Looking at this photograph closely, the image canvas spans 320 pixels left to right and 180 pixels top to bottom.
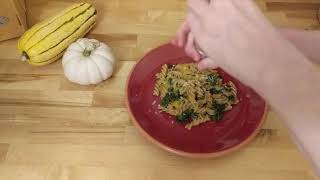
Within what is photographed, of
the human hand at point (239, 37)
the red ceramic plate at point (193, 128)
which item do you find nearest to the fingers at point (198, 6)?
the human hand at point (239, 37)

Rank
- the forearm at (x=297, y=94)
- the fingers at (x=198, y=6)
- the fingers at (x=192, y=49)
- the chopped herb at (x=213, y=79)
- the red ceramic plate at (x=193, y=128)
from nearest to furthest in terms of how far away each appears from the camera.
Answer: the forearm at (x=297, y=94), the fingers at (x=198, y=6), the fingers at (x=192, y=49), the red ceramic plate at (x=193, y=128), the chopped herb at (x=213, y=79)

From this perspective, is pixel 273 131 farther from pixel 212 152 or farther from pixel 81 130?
pixel 81 130

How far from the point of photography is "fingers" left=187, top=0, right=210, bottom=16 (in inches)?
19.9

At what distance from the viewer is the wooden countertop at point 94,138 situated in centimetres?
86

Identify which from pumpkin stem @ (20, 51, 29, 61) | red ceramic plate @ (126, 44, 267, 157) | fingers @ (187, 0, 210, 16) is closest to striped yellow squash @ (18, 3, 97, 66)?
pumpkin stem @ (20, 51, 29, 61)

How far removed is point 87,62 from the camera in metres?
0.96

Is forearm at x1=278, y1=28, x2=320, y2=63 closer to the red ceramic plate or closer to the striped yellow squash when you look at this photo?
the red ceramic plate

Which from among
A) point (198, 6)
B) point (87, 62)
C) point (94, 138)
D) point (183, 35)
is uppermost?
point (198, 6)

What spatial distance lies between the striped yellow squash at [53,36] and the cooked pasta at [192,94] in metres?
0.27

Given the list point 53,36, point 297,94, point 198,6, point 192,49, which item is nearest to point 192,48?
point 192,49

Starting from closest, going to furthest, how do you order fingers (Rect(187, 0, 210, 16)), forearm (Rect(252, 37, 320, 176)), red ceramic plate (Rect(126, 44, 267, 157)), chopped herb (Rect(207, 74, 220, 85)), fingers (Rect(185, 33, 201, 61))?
1. forearm (Rect(252, 37, 320, 176))
2. fingers (Rect(187, 0, 210, 16))
3. fingers (Rect(185, 33, 201, 61))
4. red ceramic plate (Rect(126, 44, 267, 157))
5. chopped herb (Rect(207, 74, 220, 85))

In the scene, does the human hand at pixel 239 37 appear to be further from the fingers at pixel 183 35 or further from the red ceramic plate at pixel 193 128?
the red ceramic plate at pixel 193 128

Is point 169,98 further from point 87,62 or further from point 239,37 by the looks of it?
point 239,37

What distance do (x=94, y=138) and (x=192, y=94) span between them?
25cm
